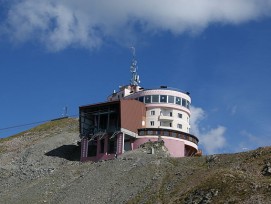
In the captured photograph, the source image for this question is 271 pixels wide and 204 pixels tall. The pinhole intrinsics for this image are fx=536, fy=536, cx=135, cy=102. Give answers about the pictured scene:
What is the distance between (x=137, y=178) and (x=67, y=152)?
1173 inches

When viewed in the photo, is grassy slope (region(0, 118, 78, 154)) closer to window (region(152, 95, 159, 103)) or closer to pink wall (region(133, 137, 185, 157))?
window (region(152, 95, 159, 103))

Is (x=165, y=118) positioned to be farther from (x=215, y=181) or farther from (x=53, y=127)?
(x=215, y=181)

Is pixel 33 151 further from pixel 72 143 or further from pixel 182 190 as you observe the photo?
pixel 182 190

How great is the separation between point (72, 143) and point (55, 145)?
398 centimetres

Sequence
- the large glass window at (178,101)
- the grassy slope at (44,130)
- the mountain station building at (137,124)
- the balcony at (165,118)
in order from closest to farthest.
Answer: the mountain station building at (137,124), the balcony at (165,118), the large glass window at (178,101), the grassy slope at (44,130)

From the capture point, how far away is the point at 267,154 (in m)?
67.0

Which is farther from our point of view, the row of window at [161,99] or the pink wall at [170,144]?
the row of window at [161,99]

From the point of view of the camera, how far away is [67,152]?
9912 cm

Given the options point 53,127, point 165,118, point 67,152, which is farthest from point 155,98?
point 53,127

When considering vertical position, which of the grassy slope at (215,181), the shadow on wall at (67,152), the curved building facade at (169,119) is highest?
the curved building facade at (169,119)

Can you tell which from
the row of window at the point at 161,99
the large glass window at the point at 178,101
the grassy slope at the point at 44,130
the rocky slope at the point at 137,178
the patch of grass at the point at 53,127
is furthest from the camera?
the patch of grass at the point at 53,127

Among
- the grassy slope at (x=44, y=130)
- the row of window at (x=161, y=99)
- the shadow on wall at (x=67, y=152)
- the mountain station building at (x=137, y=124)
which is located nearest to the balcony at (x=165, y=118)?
the mountain station building at (x=137, y=124)

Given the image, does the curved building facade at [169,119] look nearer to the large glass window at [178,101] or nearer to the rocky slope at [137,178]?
the large glass window at [178,101]

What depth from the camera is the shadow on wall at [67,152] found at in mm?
96188
